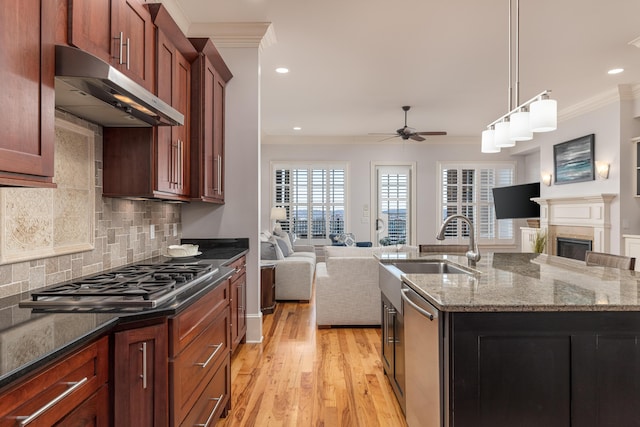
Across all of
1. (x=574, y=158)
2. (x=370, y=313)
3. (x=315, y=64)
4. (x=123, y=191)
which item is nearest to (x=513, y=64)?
(x=315, y=64)

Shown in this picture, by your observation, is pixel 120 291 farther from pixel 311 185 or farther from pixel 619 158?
pixel 311 185

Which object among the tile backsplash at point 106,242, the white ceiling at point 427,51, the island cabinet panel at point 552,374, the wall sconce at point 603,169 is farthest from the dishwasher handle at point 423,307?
the wall sconce at point 603,169

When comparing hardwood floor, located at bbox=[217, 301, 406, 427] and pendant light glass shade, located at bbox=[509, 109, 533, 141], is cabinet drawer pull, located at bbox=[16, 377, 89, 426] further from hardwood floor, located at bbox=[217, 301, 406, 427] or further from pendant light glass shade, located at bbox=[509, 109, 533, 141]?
pendant light glass shade, located at bbox=[509, 109, 533, 141]

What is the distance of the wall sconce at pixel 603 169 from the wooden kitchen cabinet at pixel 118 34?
6067 millimetres

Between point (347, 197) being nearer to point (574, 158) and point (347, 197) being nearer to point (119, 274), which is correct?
point (574, 158)

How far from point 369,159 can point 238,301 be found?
6072mm

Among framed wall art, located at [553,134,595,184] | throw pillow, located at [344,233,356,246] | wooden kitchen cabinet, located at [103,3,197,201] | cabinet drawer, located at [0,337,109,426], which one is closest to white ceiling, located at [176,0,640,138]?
framed wall art, located at [553,134,595,184]

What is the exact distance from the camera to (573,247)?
611cm

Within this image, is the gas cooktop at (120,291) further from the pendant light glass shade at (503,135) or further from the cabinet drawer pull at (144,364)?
the pendant light glass shade at (503,135)

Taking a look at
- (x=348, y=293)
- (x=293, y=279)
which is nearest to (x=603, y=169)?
(x=348, y=293)

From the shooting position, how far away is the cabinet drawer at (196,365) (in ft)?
4.92

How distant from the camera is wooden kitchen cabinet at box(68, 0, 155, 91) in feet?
5.09

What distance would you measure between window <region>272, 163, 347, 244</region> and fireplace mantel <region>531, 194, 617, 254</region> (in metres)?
3.98

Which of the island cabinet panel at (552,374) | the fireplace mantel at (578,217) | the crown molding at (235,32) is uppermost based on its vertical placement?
the crown molding at (235,32)
